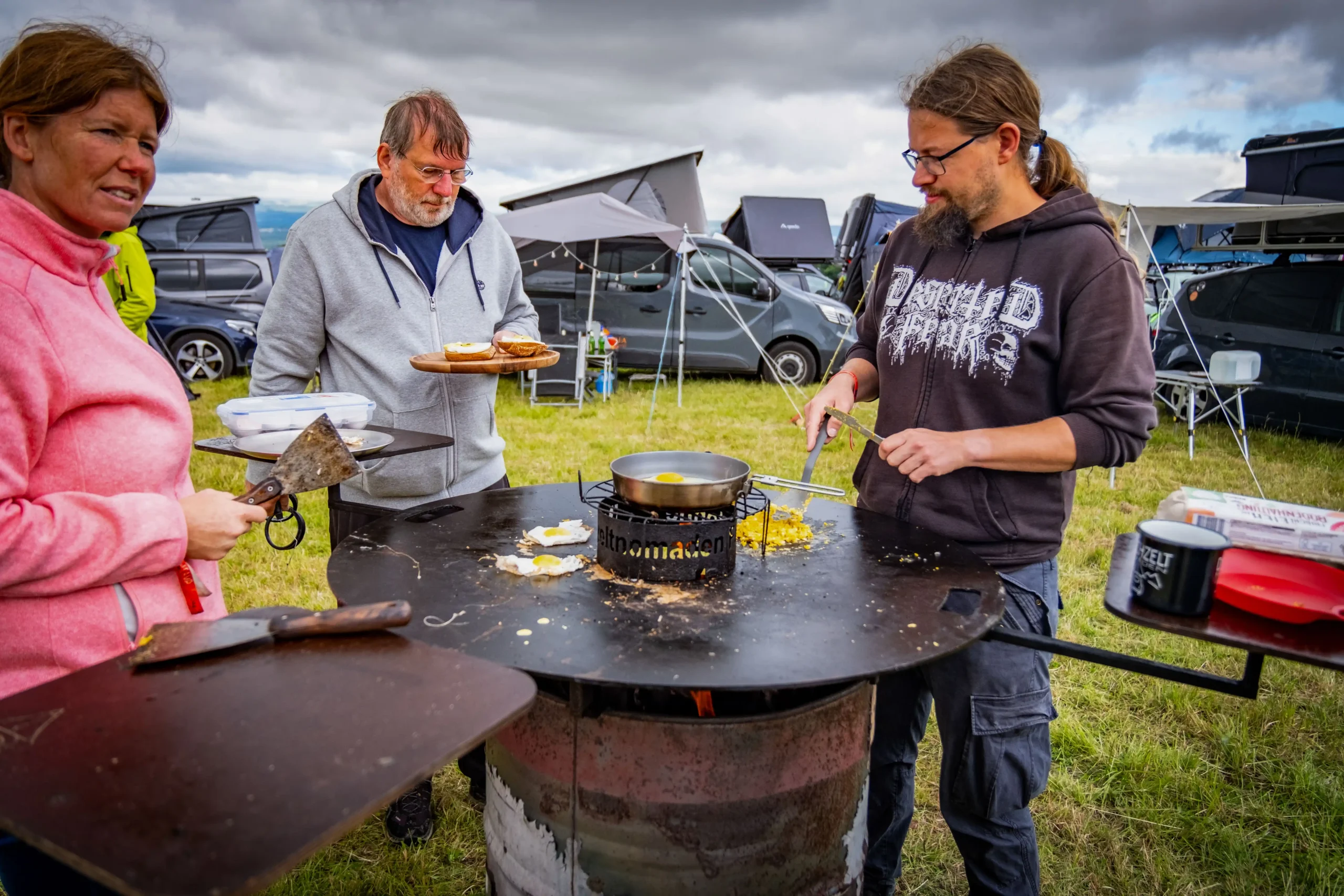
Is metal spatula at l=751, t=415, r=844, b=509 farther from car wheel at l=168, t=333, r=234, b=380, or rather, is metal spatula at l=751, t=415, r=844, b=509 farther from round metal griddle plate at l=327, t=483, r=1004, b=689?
car wheel at l=168, t=333, r=234, b=380

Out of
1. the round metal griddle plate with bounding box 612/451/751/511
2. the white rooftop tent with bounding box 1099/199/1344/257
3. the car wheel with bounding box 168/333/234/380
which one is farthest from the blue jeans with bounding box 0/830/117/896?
the car wheel with bounding box 168/333/234/380

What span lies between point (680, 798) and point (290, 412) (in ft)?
4.37

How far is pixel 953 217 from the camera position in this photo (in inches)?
85.5

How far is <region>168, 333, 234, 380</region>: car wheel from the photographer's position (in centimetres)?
1035

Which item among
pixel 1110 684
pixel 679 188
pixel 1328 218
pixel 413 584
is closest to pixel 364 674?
pixel 413 584

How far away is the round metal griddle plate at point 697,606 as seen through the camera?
1403 mm

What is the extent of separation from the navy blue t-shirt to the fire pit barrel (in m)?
1.60

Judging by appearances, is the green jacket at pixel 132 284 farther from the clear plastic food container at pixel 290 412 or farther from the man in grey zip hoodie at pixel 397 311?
the clear plastic food container at pixel 290 412

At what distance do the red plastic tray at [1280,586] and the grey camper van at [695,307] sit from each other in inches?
360

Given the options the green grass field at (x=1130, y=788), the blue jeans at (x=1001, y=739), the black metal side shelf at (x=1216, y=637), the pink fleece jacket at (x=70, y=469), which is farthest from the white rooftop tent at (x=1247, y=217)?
the pink fleece jacket at (x=70, y=469)

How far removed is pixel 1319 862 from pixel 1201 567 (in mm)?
2016

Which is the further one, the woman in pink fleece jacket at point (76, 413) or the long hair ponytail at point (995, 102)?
the long hair ponytail at point (995, 102)

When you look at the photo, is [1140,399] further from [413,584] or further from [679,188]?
[679,188]

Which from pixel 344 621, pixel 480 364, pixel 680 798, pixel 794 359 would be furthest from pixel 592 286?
pixel 344 621
